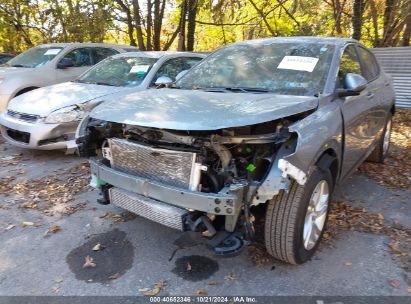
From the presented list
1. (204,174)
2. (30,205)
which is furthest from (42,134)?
(204,174)

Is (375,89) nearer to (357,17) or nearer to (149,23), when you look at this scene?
(357,17)

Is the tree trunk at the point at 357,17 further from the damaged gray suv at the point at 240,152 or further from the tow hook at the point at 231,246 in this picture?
the tow hook at the point at 231,246

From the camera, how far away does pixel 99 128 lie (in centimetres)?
363

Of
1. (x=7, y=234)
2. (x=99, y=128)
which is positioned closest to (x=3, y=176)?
(x=7, y=234)

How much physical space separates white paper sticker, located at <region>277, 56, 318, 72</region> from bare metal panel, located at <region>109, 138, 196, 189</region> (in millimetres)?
1534

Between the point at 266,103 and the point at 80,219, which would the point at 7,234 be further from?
the point at 266,103

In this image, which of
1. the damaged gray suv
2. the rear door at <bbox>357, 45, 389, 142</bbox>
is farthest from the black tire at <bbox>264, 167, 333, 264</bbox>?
the rear door at <bbox>357, 45, 389, 142</bbox>

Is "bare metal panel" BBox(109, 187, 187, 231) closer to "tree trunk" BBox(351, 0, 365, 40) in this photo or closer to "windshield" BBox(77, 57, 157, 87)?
"windshield" BBox(77, 57, 157, 87)

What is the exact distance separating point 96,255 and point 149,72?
3.84 meters

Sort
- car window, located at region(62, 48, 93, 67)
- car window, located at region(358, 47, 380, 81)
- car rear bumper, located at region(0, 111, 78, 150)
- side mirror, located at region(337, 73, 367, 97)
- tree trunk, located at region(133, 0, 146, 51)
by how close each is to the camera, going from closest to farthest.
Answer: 1. side mirror, located at region(337, 73, 367, 97)
2. car window, located at region(358, 47, 380, 81)
3. car rear bumper, located at region(0, 111, 78, 150)
4. car window, located at region(62, 48, 93, 67)
5. tree trunk, located at region(133, 0, 146, 51)

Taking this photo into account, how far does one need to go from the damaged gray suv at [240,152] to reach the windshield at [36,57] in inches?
202

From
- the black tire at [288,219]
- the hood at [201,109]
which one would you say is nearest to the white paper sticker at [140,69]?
the hood at [201,109]

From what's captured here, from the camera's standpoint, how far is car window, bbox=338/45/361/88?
146 inches

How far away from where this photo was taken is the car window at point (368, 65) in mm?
4496
